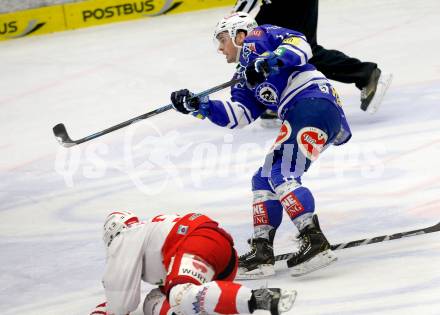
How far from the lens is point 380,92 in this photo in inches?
243

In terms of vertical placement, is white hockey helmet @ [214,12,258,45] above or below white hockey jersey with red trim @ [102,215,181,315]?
above

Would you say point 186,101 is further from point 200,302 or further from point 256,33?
point 200,302

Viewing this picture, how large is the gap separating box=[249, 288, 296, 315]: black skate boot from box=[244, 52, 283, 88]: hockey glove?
111cm

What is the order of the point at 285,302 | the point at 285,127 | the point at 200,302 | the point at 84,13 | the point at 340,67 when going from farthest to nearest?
1. the point at 84,13
2. the point at 340,67
3. the point at 285,127
4. the point at 200,302
5. the point at 285,302

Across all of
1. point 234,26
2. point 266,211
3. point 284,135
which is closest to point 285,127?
point 284,135

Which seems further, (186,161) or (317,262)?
(186,161)

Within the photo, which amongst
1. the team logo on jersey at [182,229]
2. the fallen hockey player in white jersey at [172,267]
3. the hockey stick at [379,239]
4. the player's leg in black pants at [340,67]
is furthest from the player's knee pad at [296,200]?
the player's leg in black pants at [340,67]

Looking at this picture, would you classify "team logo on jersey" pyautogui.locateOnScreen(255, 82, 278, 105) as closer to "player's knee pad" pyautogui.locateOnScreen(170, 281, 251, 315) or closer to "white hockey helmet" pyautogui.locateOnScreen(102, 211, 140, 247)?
"white hockey helmet" pyautogui.locateOnScreen(102, 211, 140, 247)

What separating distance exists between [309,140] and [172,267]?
3.00ft

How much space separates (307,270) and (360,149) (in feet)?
6.00

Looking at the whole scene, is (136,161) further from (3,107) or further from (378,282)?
(378,282)

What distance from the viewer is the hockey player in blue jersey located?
3.95 meters

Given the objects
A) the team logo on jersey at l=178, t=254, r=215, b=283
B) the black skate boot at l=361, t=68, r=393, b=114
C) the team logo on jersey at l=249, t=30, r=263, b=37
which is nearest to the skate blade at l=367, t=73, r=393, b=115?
the black skate boot at l=361, t=68, r=393, b=114

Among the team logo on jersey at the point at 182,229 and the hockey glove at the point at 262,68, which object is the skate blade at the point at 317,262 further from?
the hockey glove at the point at 262,68
